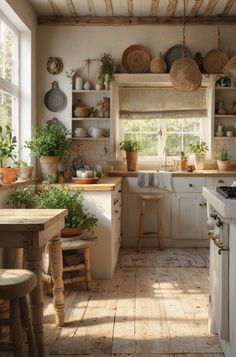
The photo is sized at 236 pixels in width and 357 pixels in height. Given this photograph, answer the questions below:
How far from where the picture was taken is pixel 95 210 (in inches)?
179

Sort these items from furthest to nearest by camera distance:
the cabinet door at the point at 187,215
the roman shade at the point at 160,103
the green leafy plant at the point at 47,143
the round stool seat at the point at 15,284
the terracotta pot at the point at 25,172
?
1. the roman shade at the point at 160,103
2. the cabinet door at the point at 187,215
3. the green leafy plant at the point at 47,143
4. the terracotta pot at the point at 25,172
5. the round stool seat at the point at 15,284

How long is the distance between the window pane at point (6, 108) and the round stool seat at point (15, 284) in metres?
2.81

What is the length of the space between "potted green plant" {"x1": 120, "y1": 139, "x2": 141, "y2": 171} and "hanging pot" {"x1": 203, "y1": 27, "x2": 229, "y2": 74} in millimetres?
1341

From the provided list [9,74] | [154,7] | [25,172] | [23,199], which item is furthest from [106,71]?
[23,199]

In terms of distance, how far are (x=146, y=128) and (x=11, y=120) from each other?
199cm

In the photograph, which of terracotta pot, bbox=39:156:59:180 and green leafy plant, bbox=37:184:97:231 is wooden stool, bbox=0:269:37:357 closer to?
green leafy plant, bbox=37:184:97:231

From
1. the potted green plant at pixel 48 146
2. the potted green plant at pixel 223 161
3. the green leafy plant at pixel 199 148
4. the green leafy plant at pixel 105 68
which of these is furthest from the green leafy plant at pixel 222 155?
the potted green plant at pixel 48 146

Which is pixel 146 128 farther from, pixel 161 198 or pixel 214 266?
pixel 214 266

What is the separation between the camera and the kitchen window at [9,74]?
4840 mm

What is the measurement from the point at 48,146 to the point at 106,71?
141cm

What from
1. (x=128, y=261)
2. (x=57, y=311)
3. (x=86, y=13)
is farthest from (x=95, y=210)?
(x=86, y=13)

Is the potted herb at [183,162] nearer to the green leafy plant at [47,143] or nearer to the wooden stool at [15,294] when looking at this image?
the green leafy plant at [47,143]

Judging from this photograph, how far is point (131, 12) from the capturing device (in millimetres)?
5902

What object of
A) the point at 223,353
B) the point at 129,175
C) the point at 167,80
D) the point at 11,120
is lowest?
the point at 223,353
